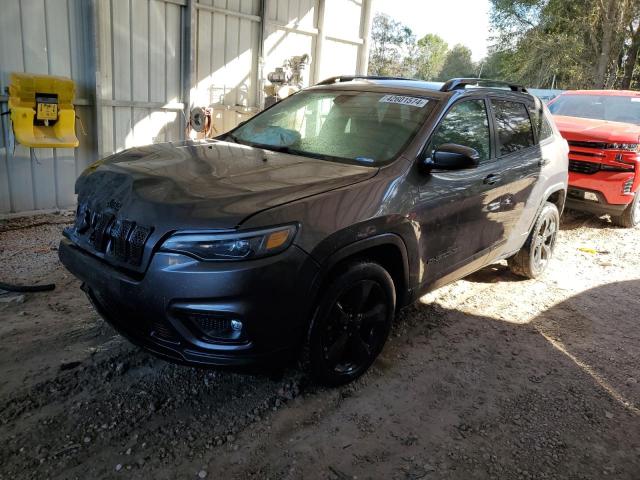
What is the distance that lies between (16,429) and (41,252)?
283 cm

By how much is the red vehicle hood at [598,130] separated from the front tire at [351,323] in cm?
519

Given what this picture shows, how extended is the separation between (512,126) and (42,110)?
189 inches

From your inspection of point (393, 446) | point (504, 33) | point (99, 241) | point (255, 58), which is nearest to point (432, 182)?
point (393, 446)

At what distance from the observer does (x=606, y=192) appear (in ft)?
22.6

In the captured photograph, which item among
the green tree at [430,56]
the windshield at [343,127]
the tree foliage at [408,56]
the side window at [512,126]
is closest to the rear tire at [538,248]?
the side window at [512,126]

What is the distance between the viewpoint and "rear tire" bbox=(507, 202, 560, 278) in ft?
16.2

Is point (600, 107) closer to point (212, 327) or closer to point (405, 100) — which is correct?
point (405, 100)

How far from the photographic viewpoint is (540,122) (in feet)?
15.5

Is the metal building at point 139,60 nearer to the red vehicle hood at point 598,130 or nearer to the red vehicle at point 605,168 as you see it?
the red vehicle hood at point 598,130

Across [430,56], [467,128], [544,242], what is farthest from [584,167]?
[430,56]

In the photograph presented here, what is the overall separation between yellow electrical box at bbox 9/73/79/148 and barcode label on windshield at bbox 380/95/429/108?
3911 mm

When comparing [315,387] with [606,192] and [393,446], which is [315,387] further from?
[606,192]

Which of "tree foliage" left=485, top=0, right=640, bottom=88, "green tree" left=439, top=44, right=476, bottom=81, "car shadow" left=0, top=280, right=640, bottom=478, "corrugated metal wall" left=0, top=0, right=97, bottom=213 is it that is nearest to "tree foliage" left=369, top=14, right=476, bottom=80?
"green tree" left=439, top=44, right=476, bottom=81

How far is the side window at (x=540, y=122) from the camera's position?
4625 millimetres
